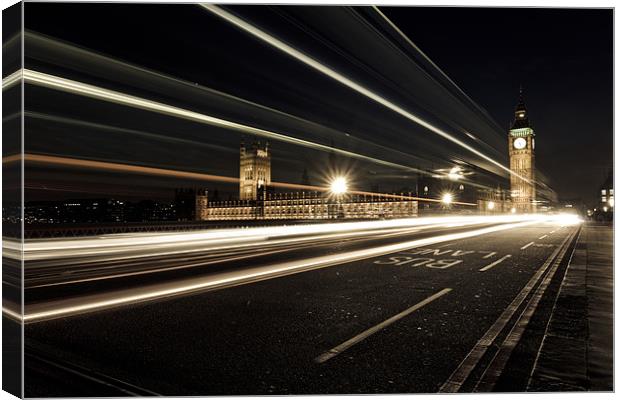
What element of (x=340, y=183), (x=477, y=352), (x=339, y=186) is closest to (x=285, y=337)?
(x=477, y=352)

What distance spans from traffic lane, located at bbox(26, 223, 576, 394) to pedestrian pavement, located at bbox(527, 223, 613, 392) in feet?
2.67

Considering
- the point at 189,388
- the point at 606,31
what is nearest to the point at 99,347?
the point at 189,388

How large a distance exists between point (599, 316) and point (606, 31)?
5.10 metres

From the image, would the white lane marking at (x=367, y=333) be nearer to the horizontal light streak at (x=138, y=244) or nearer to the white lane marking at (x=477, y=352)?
the white lane marking at (x=477, y=352)

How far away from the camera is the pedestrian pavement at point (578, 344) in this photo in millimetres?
4145

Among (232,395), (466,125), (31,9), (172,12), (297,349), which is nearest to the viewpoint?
(232,395)

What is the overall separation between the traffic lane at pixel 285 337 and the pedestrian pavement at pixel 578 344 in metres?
0.82

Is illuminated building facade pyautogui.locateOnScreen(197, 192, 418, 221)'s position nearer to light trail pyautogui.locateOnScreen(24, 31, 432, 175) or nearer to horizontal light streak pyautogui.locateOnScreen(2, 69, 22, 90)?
light trail pyautogui.locateOnScreen(24, 31, 432, 175)

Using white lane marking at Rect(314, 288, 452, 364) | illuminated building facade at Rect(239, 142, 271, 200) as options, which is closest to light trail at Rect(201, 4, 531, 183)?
white lane marking at Rect(314, 288, 452, 364)

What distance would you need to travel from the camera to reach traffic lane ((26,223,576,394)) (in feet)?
13.1

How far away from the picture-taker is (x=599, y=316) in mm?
6074

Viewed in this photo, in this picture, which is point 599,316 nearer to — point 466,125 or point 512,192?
point 466,125

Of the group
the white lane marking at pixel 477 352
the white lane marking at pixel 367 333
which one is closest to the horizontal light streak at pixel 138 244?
the white lane marking at pixel 367 333

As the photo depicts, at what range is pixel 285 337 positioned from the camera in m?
5.08
